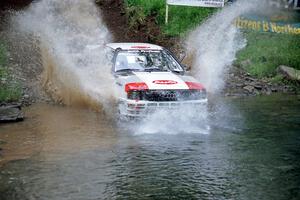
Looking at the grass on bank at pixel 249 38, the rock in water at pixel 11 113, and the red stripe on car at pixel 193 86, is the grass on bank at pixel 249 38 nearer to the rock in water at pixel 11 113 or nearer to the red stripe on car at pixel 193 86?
the red stripe on car at pixel 193 86

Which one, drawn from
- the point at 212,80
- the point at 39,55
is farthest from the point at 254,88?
the point at 39,55

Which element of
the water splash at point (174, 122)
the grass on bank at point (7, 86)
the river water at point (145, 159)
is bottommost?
the river water at point (145, 159)

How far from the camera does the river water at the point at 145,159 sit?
24.7ft

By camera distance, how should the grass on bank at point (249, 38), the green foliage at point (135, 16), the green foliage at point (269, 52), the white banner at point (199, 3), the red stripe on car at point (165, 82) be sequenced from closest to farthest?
1. the red stripe on car at point (165, 82)
2. the green foliage at point (269, 52)
3. the grass on bank at point (249, 38)
4. the white banner at point (199, 3)
5. the green foliage at point (135, 16)

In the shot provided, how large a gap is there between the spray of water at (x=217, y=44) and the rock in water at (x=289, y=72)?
6.37 ft

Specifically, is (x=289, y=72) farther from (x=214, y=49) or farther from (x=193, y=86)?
(x=193, y=86)

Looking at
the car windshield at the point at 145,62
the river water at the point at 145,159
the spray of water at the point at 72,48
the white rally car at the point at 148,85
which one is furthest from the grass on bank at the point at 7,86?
the car windshield at the point at 145,62

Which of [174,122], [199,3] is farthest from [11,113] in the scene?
[199,3]

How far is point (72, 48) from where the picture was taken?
17.9 metres

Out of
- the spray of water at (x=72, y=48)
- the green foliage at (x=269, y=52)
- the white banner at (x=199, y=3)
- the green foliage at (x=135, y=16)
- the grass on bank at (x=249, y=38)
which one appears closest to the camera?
the spray of water at (x=72, y=48)

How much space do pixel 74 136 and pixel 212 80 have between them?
8522 millimetres

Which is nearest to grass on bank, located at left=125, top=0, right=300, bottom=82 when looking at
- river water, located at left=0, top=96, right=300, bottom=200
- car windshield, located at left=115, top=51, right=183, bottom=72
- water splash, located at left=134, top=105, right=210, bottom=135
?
river water, located at left=0, top=96, right=300, bottom=200

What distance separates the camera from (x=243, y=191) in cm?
753

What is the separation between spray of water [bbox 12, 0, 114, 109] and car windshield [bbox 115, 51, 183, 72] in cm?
45
